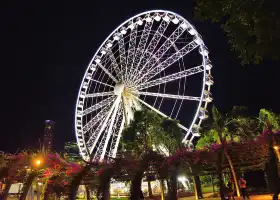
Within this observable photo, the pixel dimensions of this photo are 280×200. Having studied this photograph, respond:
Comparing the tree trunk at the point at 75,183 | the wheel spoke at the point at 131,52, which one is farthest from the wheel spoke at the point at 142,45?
the tree trunk at the point at 75,183

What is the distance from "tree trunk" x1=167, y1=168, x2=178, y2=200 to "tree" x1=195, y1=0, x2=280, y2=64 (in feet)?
16.1

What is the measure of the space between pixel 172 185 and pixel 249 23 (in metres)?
6.26

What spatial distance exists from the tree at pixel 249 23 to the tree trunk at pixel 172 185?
4.92 meters

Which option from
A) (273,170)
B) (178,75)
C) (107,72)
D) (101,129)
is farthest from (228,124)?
(107,72)

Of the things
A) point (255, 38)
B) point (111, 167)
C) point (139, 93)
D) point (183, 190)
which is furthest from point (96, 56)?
point (255, 38)

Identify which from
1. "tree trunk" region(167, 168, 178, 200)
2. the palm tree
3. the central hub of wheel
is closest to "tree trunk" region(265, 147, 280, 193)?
"tree trunk" region(167, 168, 178, 200)

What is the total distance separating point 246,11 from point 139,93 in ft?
61.6

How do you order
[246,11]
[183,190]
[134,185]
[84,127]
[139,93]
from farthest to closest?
[183,190] → [84,127] → [139,93] → [134,185] → [246,11]

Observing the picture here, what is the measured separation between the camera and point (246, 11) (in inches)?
332

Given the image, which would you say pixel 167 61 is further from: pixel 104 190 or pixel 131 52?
pixel 104 190

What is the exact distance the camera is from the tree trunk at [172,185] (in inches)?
410

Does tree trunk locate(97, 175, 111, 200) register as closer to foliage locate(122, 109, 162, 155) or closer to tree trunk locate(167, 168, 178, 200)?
tree trunk locate(167, 168, 178, 200)

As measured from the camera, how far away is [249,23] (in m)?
8.85

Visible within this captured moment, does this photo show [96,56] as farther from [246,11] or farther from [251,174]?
[246,11]
